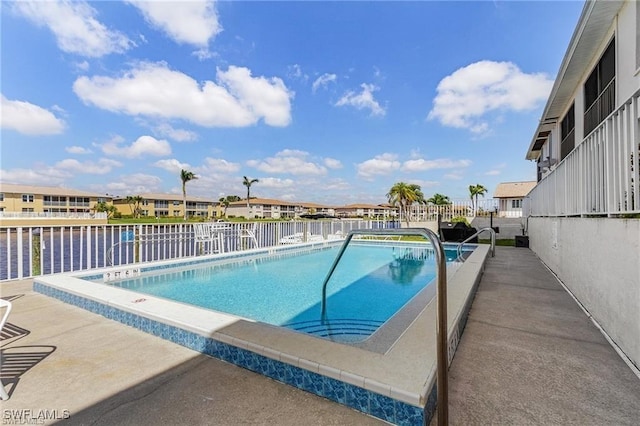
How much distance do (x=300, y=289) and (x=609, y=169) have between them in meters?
4.72

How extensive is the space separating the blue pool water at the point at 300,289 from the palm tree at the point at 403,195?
22285 mm

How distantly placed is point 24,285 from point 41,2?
6669mm

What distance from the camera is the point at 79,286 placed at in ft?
13.2

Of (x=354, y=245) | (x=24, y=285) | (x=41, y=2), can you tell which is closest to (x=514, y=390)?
(x=24, y=285)

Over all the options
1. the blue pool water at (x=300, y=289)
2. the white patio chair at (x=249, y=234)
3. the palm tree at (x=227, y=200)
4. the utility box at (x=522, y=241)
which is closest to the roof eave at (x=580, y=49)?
the utility box at (x=522, y=241)

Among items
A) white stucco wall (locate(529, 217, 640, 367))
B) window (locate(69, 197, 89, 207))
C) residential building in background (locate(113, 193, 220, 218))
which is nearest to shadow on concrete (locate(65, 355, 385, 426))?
white stucco wall (locate(529, 217, 640, 367))

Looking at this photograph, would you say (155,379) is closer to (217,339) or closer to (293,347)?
(217,339)

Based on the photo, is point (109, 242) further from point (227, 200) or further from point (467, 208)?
point (227, 200)

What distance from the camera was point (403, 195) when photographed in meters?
30.2

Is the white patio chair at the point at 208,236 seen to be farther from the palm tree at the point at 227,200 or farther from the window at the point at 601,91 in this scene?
the palm tree at the point at 227,200

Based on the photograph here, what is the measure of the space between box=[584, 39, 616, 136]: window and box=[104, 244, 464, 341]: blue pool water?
4.58m

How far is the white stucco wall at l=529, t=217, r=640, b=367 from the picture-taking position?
2209 millimetres

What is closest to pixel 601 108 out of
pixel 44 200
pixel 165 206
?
pixel 44 200

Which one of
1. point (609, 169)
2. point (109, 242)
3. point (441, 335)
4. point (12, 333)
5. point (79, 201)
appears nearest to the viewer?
point (441, 335)
